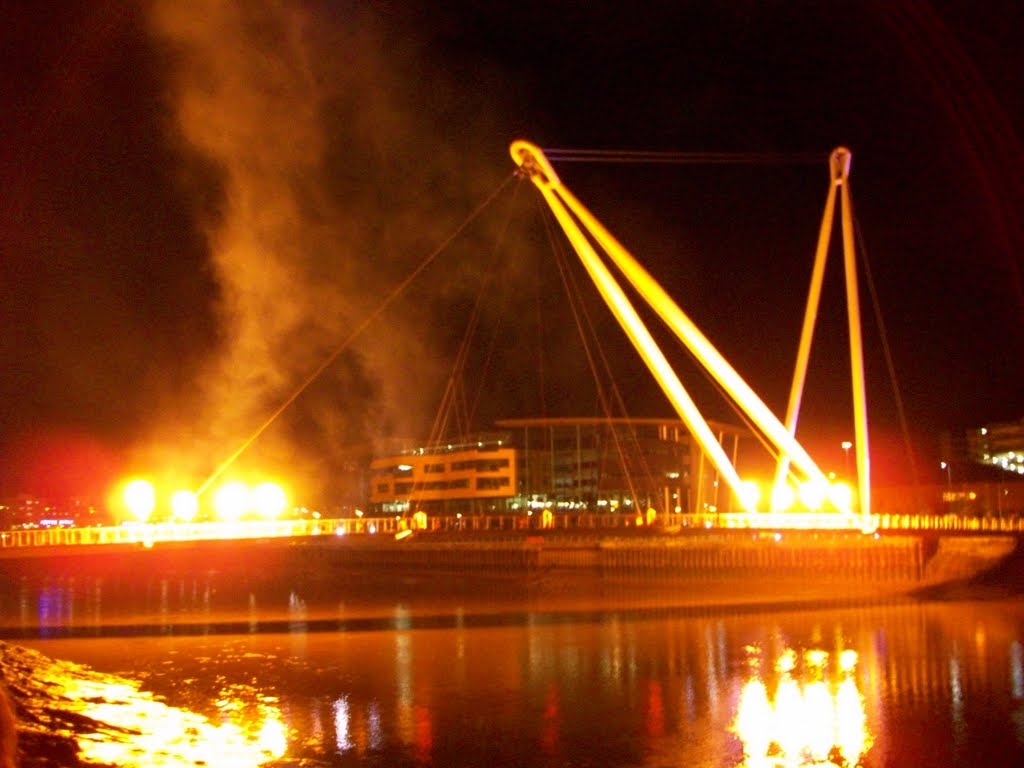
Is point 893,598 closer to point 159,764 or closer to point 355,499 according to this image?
point 159,764

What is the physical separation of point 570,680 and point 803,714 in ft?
14.7

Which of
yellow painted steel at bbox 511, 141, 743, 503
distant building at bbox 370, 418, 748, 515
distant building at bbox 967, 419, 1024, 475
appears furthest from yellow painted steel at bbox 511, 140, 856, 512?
distant building at bbox 967, 419, 1024, 475

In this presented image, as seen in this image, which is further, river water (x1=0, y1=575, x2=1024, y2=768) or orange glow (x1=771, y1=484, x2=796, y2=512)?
orange glow (x1=771, y1=484, x2=796, y2=512)

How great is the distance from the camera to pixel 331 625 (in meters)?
27.1

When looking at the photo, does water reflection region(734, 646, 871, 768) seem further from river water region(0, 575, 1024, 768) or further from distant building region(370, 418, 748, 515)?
distant building region(370, 418, 748, 515)

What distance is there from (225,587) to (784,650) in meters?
26.9

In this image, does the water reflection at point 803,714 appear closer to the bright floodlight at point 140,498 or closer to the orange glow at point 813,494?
the orange glow at point 813,494

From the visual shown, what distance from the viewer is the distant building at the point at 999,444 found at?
68.9 metres

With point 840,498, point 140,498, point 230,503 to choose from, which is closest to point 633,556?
point 840,498

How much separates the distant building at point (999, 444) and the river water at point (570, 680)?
4605 centimetres

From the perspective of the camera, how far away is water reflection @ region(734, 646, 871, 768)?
1299cm

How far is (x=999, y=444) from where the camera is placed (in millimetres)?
72062

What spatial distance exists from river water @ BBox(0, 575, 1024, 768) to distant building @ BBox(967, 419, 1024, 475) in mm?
46054

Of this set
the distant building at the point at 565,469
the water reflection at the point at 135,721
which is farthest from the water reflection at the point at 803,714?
the distant building at the point at 565,469
